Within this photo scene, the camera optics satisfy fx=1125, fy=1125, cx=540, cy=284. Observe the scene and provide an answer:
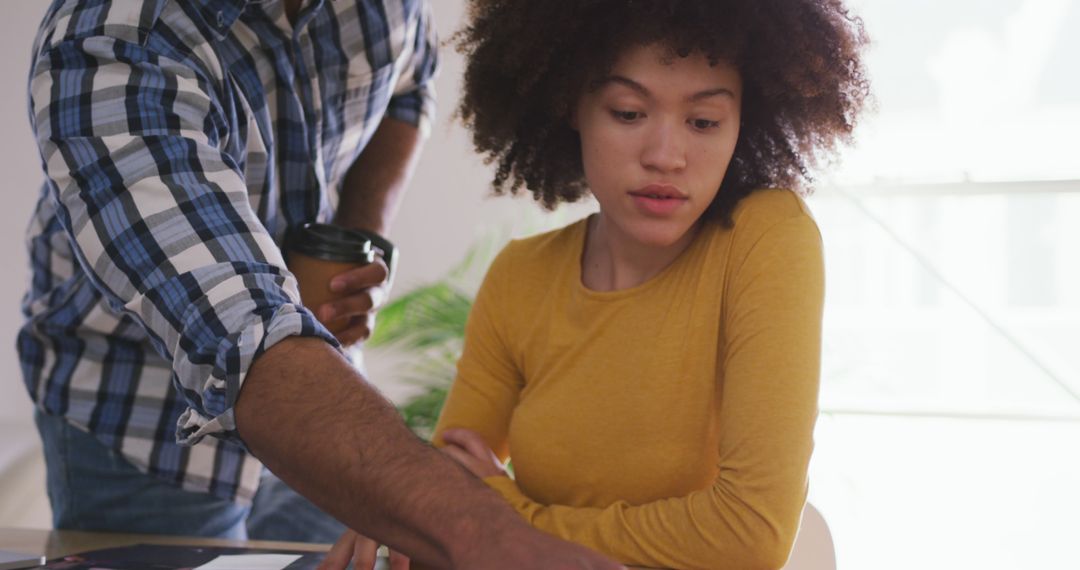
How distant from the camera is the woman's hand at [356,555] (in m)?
1.07

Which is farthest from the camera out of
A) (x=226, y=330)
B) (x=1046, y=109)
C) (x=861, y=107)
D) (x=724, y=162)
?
(x=1046, y=109)

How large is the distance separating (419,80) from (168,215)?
35.3 inches

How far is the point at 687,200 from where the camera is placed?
3.95 feet

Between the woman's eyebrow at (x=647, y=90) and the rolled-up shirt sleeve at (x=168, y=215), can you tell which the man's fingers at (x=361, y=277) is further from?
the woman's eyebrow at (x=647, y=90)

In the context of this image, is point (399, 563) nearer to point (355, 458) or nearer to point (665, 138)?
point (355, 458)

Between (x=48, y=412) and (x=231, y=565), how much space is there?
1.60 feet

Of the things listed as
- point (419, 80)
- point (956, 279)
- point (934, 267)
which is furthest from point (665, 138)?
point (956, 279)

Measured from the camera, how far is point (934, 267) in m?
4.09

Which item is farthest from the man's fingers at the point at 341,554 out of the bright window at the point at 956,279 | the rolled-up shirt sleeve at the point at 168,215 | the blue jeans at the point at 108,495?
the bright window at the point at 956,279

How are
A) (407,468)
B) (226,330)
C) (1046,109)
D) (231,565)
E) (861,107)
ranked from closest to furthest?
(407,468) < (226,330) < (231,565) < (861,107) < (1046,109)

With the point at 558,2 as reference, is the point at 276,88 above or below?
below

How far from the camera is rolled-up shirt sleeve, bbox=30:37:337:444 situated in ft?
2.98

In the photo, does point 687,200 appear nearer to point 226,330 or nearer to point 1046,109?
point 226,330

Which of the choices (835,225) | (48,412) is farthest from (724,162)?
(835,225)
